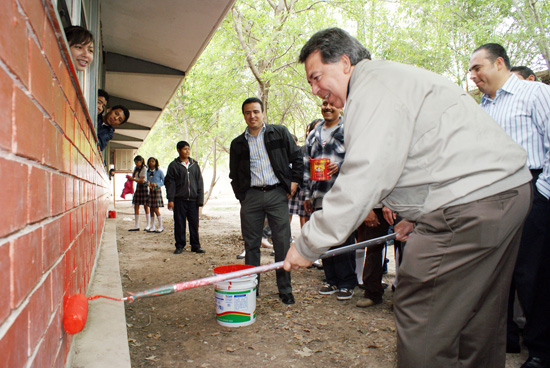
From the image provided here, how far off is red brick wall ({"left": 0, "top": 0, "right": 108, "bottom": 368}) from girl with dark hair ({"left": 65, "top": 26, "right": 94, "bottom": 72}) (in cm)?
100

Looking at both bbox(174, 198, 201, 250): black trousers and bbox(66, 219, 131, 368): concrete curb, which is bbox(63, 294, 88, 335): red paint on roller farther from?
bbox(174, 198, 201, 250): black trousers

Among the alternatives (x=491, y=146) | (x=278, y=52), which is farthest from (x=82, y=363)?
(x=278, y=52)

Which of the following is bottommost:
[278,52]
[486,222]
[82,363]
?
[82,363]

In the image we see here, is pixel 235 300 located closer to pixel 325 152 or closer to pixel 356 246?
pixel 356 246

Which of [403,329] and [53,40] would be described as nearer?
[53,40]

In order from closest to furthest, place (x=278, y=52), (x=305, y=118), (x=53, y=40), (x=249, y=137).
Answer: (x=53, y=40) < (x=249, y=137) < (x=278, y=52) < (x=305, y=118)

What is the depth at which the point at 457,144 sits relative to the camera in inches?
68.7

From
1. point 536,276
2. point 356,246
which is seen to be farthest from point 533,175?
point 356,246

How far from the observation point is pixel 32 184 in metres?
1.09

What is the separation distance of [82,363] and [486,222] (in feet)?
6.74

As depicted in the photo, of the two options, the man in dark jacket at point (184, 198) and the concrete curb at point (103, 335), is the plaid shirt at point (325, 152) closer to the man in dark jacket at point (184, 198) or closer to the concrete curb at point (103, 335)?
the concrete curb at point (103, 335)

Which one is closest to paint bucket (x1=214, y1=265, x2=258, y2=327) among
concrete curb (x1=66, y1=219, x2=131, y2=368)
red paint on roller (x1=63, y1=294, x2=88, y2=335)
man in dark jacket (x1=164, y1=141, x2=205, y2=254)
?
concrete curb (x1=66, y1=219, x2=131, y2=368)

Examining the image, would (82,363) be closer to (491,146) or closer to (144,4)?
(491,146)

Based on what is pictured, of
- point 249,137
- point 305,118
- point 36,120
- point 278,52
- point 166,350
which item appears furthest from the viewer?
point 305,118
